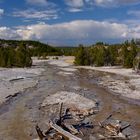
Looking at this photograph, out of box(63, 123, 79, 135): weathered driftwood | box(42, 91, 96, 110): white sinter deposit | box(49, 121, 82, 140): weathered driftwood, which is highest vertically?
box(49, 121, 82, 140): weathered driftwood

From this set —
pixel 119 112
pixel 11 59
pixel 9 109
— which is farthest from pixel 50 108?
pixel 11 59

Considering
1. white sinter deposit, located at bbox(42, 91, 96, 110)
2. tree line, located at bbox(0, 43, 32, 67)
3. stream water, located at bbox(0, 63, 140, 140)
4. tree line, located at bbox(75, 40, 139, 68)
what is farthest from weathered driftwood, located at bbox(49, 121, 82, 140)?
tree line, located at bbox(0, 43, 32, 67)

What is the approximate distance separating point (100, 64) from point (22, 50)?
79.7 feet

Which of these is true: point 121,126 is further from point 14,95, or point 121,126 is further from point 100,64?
point 100,64

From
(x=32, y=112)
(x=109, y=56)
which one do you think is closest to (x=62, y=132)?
(x=32, y=112)

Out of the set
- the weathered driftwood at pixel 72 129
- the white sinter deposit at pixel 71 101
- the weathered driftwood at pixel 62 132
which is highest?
the weathered driftwood at pixel 62 132

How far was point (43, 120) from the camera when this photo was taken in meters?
28.3

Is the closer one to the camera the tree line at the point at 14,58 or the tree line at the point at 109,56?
the tree line at the point at 109,56

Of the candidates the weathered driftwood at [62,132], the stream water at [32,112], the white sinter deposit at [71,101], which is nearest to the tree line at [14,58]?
the stream water at [32,112]

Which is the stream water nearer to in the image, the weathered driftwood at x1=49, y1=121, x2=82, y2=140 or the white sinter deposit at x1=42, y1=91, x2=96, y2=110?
the white sinter deposit at x1=42, y1=91, x2=96, y2=110

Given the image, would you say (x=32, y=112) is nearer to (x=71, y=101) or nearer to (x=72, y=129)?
(x=71, y=101)

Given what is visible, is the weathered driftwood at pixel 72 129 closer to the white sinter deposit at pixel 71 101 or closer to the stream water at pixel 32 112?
the stream water at pixel 32 112

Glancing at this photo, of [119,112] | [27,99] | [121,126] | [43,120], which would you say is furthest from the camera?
[27,99]

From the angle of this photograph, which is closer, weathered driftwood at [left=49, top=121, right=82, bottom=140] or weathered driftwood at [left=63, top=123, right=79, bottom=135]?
weathered driftwood at [left=49, top=121, right=82, bottom=140]
